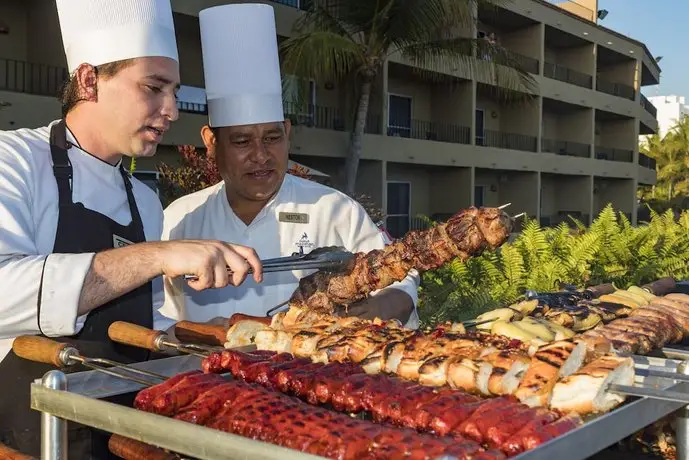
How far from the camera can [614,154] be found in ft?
111

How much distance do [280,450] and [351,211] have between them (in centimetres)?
245

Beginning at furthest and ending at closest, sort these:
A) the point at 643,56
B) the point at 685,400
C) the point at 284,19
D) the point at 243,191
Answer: the point at 643,56 < the point at 284,19 < the point at 243,191 < the point at 685,400

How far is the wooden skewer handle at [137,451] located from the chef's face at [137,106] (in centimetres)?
109

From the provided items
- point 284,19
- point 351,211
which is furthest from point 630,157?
point 351,211

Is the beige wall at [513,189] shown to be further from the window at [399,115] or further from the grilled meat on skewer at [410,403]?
the grilled meat on skewer at [410,403]

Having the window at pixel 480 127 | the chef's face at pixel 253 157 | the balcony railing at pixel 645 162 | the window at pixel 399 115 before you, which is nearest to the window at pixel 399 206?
the window at pixel 399 115

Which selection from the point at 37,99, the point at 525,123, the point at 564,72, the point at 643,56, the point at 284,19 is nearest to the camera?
the point at 37,99

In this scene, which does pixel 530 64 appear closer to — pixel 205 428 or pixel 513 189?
pixel 513 189

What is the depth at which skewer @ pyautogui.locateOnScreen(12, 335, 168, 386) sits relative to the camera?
1.87 metres

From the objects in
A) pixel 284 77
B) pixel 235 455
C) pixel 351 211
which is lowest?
pixel 235 455

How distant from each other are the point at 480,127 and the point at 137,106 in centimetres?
2466

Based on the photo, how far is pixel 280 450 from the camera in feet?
3.98

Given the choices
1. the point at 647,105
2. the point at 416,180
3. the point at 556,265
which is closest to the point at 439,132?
the point at 416,180

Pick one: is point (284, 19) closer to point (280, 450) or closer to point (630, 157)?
point (280, 450)
